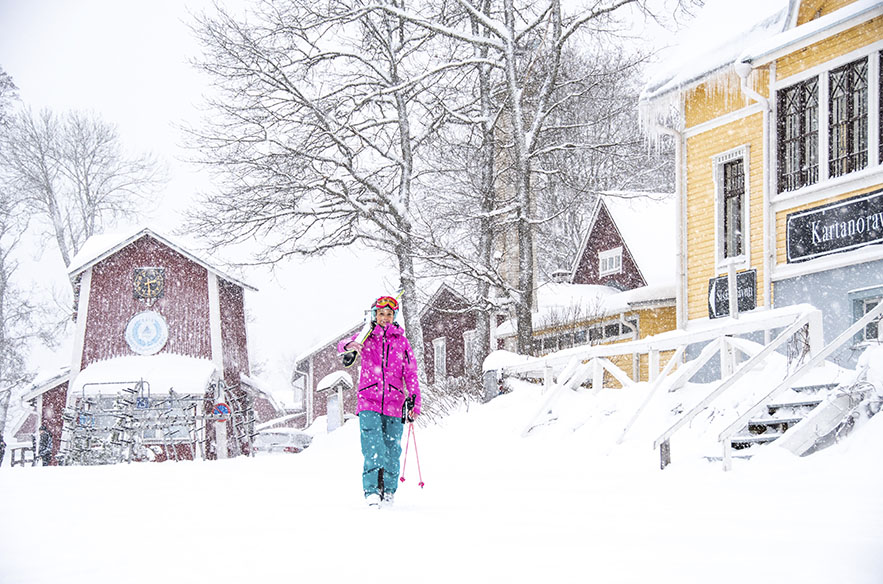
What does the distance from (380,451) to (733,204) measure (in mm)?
10293

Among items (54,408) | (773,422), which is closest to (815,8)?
(773,422)

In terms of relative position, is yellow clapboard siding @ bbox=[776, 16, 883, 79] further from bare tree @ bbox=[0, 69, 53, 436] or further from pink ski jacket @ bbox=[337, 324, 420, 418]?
bare tree @ bbox=[0, 69, 53, 436]

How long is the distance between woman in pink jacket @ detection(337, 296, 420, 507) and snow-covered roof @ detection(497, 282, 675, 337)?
12939 millimetres

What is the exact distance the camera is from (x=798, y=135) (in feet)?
45.3

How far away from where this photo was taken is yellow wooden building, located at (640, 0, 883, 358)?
12.4 metres

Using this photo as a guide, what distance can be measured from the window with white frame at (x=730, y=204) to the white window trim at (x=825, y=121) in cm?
113

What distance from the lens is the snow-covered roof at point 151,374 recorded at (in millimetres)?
26969

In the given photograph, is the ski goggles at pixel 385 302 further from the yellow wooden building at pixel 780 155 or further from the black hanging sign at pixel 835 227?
the black hanging sign at pixel 835 227

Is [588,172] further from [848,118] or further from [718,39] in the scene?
[848,118]

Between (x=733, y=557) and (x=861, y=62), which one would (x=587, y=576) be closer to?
(x=733, y=557)

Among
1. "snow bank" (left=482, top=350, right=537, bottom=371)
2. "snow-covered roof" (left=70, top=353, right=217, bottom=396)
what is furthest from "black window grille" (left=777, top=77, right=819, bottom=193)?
"snow-covered roof" (left=70, top=353, right=217, bottom=396)

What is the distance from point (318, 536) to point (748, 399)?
4.98 meters

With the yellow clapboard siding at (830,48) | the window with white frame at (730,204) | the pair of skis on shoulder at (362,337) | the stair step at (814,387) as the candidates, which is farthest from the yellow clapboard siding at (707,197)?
the pair of skis on shoulder at (362,337)

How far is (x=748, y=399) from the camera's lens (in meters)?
8.80
